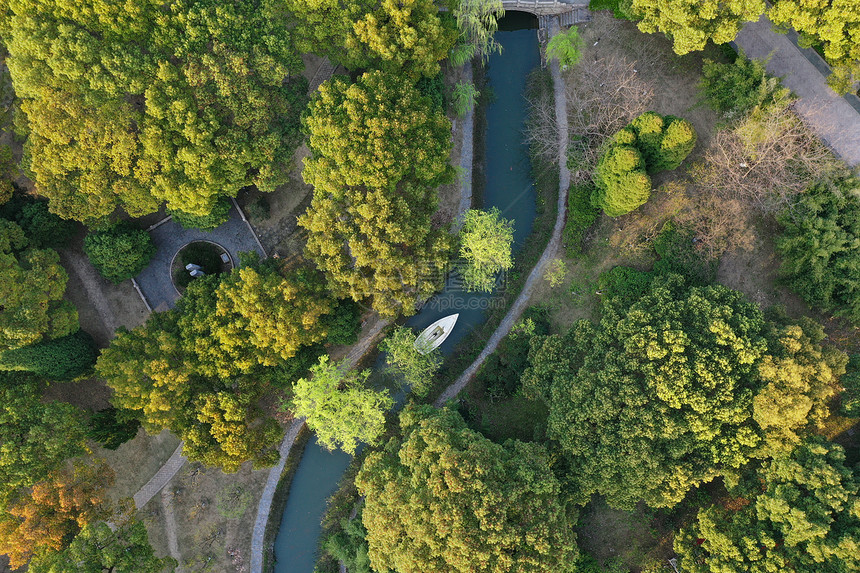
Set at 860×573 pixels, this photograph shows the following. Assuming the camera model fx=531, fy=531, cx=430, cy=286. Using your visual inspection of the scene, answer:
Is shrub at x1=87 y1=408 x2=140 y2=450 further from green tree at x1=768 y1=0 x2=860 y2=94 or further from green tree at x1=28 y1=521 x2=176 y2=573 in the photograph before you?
green tree at x1=768 y1=0 x2=860 y2=94

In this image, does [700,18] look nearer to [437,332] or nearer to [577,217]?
[577,217]

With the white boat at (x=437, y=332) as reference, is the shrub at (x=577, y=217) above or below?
above

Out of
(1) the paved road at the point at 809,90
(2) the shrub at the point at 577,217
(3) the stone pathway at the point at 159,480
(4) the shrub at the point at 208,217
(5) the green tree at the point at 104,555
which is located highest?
(1) the paved road at the point at 809,90

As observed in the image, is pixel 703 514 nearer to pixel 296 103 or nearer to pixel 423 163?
pixel 423 163

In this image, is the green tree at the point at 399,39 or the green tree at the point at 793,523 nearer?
the green tree at the point at 793,523

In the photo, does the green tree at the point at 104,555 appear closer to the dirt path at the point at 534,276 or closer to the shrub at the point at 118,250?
the shrub at the point at 118,250

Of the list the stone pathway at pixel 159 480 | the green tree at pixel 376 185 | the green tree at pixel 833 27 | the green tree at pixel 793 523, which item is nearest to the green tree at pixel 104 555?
the stone pathway at pixel 159 480

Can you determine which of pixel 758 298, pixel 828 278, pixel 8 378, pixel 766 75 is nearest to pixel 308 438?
pixel 8 378
